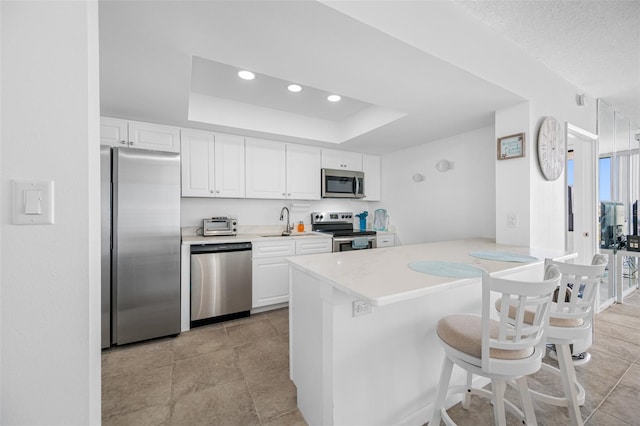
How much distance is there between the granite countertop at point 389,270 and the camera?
1041 millimetres

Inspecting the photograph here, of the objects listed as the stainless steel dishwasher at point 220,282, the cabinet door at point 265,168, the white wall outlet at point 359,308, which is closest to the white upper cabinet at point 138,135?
the cabinet door at point 265,168

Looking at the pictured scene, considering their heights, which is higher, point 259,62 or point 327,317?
point 259,62

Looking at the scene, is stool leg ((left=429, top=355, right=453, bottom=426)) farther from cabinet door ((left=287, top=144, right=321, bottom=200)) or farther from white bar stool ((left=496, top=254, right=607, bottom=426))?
cabinet door ((left=287, top=144, right=321, bottom=200))

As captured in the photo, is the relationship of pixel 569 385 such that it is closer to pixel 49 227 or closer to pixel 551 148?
pixel 551 148

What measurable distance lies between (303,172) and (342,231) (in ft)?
3.64

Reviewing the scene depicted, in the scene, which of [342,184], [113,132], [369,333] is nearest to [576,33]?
[369,333]

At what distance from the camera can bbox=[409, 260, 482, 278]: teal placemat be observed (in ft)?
4.19

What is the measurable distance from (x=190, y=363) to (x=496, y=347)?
2.17 meters

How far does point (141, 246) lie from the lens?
2.40 m

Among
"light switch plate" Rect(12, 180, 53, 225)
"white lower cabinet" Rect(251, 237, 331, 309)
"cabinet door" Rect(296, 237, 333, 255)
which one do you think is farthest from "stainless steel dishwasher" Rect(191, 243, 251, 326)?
"light switch plate" Rect(12, 180, 53, 225)

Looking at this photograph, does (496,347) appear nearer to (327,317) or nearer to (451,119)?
(327,317)

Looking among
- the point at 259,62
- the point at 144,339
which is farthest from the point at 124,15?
the point at 144,339

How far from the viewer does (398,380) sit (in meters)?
1.45

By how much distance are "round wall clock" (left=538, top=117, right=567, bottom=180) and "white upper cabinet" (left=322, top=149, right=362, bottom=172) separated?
235 centimetres
